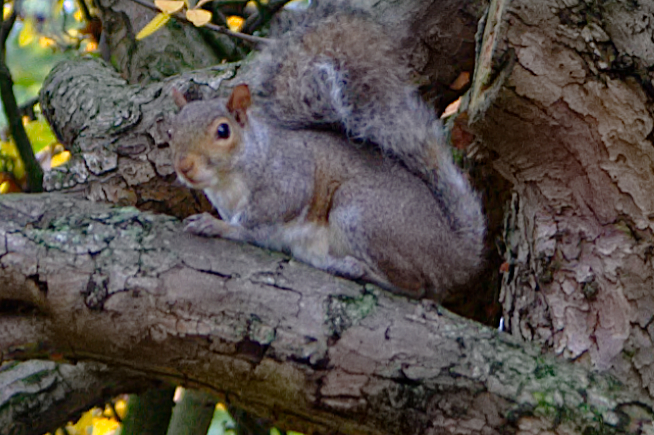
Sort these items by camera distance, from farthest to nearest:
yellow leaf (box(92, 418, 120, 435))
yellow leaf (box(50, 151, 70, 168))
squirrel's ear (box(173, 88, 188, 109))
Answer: yellow leaf (box(50, 151, 70, 168)), yellow leaf (box(92, 418, 120, 435)), squirrel's ear (box(173, 88, 188, 109))

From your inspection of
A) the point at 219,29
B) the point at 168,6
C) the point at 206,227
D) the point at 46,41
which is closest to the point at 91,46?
the point at 46,41

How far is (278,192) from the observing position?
2020 mm

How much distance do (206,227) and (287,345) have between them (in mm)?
363

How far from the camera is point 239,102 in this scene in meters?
1.97

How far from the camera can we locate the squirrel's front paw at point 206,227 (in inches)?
67.9

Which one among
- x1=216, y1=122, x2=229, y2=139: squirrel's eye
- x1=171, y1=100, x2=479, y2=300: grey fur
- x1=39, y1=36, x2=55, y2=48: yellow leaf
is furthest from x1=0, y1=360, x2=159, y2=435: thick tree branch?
x1=39, y1=36, x2=55, y2=48: yellow leaf

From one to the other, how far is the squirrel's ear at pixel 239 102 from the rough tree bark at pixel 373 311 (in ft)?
1.22

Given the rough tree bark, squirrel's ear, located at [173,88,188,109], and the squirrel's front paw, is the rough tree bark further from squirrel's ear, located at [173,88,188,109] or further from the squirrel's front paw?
squirrel's ear, located at [173,88,188,109]

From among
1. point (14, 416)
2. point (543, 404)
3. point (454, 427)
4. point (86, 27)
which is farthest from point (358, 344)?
point (86, 27)

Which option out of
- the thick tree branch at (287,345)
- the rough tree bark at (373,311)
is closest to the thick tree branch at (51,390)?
the rough tree bark at (373,311)

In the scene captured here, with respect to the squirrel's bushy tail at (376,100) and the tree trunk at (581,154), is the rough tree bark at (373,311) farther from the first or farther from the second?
the squirrel's bushy tail at (376,100)

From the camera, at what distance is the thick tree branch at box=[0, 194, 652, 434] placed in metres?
1.50

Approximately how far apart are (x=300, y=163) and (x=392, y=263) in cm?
34

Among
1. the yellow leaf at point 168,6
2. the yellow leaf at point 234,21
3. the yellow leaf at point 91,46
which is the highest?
the yellow leaf at point 168,6
